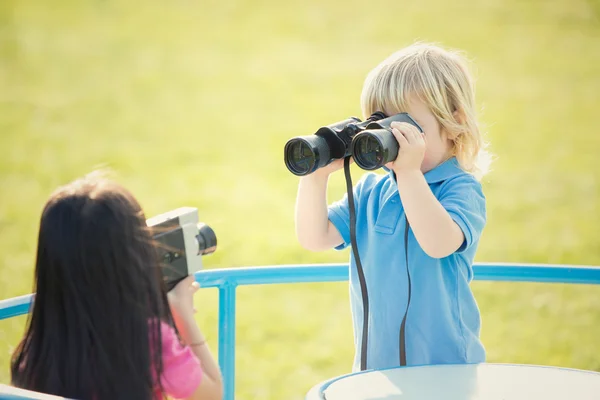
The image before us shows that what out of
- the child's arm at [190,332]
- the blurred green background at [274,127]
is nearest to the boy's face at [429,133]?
the child's arm at [190,332]

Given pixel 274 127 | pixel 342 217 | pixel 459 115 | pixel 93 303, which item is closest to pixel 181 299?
pixel 93 303

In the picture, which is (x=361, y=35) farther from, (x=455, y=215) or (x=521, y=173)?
(x=455, y=215)

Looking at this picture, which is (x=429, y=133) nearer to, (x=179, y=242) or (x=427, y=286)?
(x=427, y=286)

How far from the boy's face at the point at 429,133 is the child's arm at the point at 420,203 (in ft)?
0.46

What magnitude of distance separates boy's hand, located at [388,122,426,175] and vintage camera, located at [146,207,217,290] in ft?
1.62

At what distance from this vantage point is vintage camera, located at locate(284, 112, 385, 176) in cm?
226

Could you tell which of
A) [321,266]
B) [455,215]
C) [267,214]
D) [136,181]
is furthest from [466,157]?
[136,181]

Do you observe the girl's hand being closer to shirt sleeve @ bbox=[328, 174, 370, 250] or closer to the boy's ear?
shirt sleeve @ bbox=[328, 174, 370, 250]

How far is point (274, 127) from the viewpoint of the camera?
1087 centimetres

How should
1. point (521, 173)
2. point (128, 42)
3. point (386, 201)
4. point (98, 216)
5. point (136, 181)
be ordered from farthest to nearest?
point (128, 42), point (521, 173), point (136, 181), point (386, 201), point (98, 216)

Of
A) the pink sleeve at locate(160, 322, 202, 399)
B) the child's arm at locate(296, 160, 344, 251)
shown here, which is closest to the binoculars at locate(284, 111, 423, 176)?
the child's arm at locate(296, 160, 344, 251)

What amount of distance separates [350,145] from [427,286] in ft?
1.32

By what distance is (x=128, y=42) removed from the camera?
43.7ft

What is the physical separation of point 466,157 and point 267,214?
5762 mm
